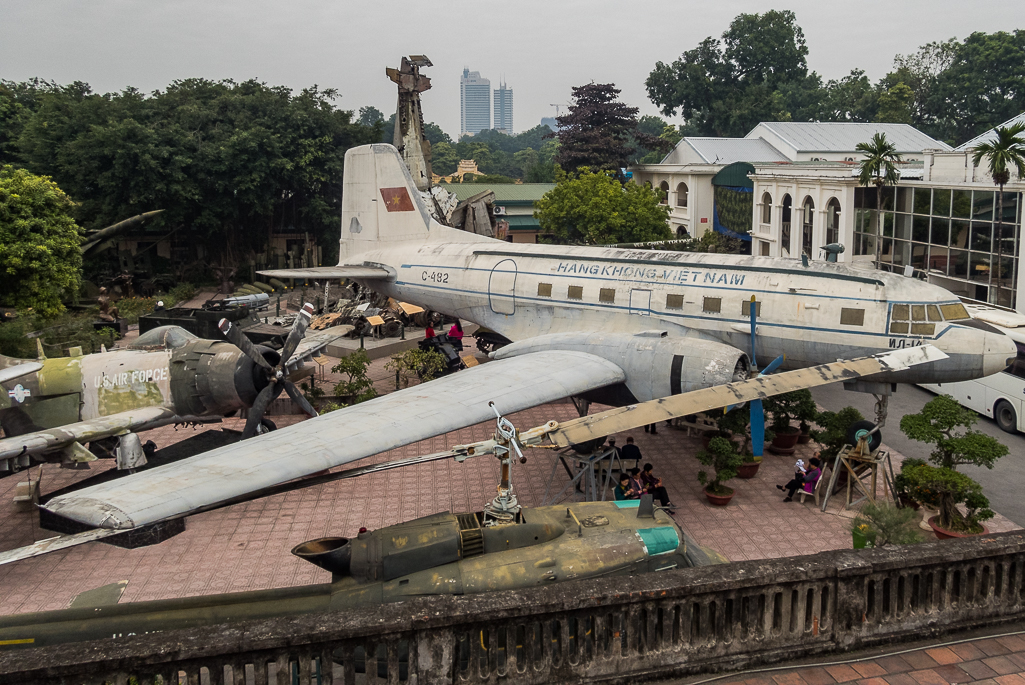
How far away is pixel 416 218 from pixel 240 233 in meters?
39.0

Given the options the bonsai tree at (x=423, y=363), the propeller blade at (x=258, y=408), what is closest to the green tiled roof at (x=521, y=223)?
the bonsai tree at (x=423, y=363)

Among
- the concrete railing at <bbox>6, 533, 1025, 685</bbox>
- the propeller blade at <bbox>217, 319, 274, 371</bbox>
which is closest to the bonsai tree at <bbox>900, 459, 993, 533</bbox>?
the concrete railing at <bbox>6, 533, 1025, 685</bbox>

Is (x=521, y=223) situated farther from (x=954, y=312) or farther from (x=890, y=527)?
(x=890, y=527)

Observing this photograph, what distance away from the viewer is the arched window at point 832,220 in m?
45.4

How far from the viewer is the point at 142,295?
187 ft

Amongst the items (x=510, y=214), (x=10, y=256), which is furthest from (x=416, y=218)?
(x=510, y=214)

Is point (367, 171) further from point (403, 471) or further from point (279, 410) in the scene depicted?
point (403, 471)

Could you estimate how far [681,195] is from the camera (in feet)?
236

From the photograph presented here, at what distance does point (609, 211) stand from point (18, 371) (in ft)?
148

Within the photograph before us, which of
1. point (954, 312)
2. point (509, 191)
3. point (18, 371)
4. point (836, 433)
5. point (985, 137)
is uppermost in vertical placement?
point (985, 137)

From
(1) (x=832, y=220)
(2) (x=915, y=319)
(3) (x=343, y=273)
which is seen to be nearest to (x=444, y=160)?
(1) (x=832, y=220)

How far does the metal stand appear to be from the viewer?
18.8 meters

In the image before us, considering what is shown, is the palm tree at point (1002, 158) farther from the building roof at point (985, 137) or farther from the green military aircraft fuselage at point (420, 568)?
the green military aircraft fuselage at point (420, 568)

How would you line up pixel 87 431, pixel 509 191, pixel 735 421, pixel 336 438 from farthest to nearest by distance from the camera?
pixel 509 191
pixel 735 421
pixel 87 431
pixel 336 438
